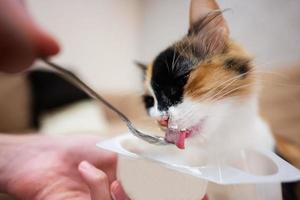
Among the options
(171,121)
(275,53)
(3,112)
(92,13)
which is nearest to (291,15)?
(275,53)

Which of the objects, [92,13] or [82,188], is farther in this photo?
[92,13]

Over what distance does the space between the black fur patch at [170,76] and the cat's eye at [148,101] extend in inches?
0.8

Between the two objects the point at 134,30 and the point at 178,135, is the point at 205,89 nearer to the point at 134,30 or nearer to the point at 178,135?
the point at 178,135

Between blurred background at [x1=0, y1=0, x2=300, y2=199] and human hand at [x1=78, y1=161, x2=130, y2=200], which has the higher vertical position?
blurred background at [x1=0, y1=0, x2=300, y2=199]

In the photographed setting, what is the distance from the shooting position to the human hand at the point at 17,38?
0.24m

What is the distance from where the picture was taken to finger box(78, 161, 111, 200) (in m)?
0.37

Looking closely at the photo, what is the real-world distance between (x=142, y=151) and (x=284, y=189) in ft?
0.48

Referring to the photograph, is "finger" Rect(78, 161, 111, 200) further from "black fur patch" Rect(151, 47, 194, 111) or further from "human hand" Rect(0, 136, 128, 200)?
"black fur patch" Rect(151, 47, 194, 111)

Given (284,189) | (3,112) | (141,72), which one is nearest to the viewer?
A: (284,189)

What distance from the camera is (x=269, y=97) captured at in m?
0.39

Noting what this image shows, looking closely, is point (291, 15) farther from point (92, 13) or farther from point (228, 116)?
point (92, 13)

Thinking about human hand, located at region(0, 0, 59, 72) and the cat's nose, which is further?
the cat's nose

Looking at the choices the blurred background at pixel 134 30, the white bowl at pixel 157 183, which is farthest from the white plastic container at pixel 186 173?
the blurred background at pixel 134 30

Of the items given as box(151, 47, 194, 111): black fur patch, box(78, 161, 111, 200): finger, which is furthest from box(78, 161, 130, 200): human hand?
box(151, 47, 194, 111): black fur patch
